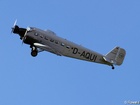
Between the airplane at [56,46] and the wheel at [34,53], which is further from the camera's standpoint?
the airplane at [56,46]

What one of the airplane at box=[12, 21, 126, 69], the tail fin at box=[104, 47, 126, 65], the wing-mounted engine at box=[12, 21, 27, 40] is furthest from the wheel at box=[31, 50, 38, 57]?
the tail fin at box=[104, 47, 126, 65]

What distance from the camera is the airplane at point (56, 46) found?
133 feet

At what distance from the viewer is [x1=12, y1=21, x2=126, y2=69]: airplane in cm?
4059

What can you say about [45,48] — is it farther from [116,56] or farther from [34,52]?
[116,56]

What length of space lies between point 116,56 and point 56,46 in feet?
22.4

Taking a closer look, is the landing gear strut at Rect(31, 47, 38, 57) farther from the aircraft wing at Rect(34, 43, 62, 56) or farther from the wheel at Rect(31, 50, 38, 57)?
the aircraft wing at Rect(34, 43, 62, 56)

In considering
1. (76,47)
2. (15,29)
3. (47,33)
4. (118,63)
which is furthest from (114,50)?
(15,29)

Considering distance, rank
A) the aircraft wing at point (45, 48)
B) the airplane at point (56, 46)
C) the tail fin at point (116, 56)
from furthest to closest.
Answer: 1. the tail fin at point (116, 56)
2. the airplane at point (56, 46)
3. the aircraft wing at point (45, 48)

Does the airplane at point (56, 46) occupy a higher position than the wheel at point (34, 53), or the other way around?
the airplane at point (56, 46)

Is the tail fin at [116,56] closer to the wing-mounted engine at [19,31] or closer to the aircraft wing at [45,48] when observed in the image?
the aircraft wing at [45,48]

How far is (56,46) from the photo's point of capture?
136 ft

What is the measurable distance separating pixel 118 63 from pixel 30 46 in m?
9.34

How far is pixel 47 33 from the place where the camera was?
41.5 meters

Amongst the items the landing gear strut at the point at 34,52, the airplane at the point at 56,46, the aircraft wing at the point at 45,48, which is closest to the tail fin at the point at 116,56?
the airplane at the point at 56,46
